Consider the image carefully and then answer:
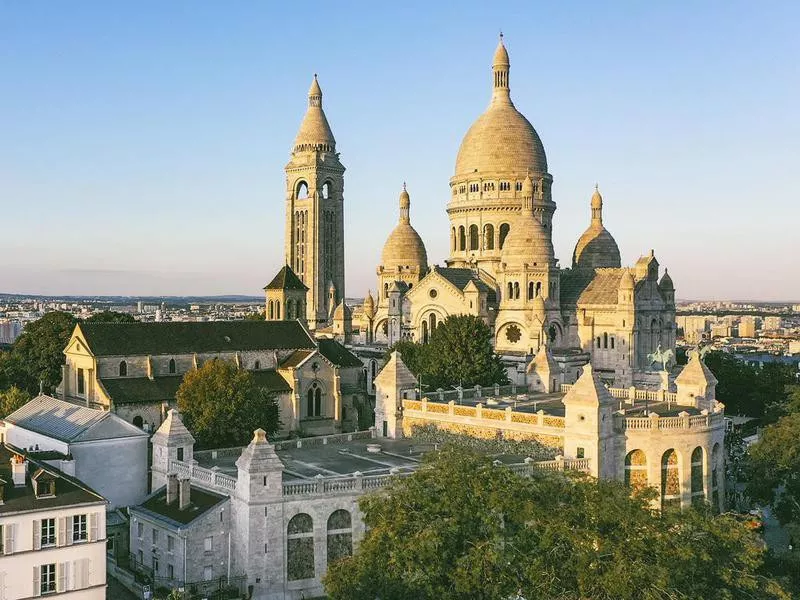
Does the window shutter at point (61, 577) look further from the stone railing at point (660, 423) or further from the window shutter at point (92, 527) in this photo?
the stone railing at point (660, 423)

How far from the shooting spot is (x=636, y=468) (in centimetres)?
4991

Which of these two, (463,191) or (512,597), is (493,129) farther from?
(512,597)

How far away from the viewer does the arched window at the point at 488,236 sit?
102312 millimetres

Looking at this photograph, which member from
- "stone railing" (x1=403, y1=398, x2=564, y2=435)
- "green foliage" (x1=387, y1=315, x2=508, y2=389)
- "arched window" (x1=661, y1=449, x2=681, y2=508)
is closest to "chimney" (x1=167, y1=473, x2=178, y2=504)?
"stone railing" (x1=403, y1=398, x2=564, y2=435)

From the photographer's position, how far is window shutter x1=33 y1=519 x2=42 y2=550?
37791 mm

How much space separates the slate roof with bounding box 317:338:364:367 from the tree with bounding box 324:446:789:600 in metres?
49.5

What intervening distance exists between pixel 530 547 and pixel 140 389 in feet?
140

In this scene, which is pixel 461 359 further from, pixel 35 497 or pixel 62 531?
pixel 35 497

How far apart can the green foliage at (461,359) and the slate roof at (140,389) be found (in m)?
19.3

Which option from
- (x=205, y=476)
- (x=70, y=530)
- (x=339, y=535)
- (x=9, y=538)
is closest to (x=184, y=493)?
(x=205, y=476)

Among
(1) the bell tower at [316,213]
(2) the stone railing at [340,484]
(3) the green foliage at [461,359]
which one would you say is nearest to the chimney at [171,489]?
(2) the stone railing at [340,484]

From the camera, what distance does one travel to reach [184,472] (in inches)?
1839

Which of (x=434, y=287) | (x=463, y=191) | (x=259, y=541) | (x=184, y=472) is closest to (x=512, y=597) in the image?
→ (x=259, y=541)

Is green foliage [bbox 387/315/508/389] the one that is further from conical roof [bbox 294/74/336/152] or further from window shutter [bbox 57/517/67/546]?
conical roof [bbox 294/74/336/152]
